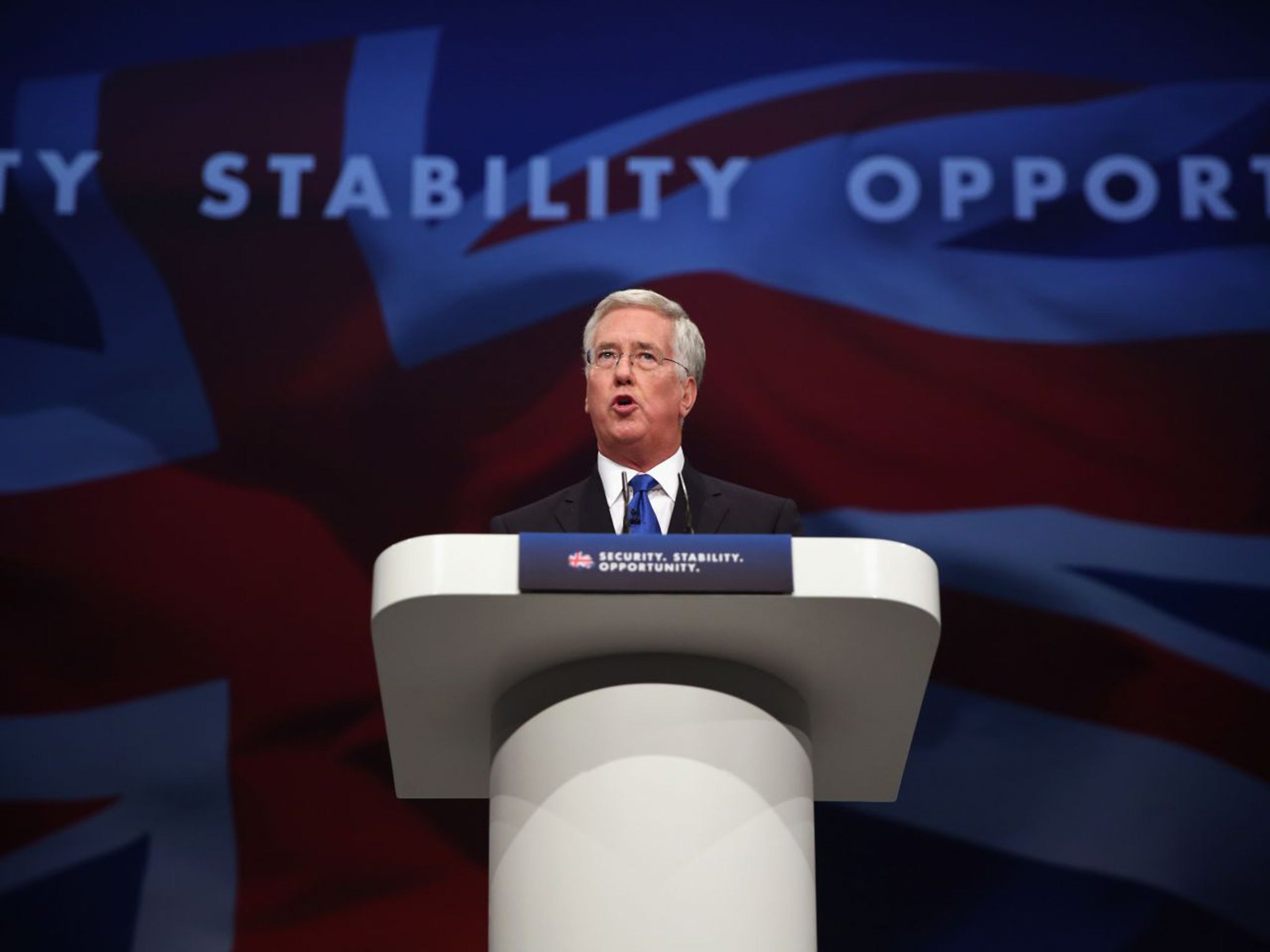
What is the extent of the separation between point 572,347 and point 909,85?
1113 millimetres

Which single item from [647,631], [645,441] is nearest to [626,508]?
[645,441]

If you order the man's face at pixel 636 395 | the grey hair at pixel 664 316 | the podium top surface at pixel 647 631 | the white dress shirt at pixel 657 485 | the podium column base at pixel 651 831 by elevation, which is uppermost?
the grey hair at pixel 664 316

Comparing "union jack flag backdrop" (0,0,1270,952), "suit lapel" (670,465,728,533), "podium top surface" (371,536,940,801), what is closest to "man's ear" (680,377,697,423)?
"suit lapel" (670,465,728,533)

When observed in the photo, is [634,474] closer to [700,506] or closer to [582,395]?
[700,506]

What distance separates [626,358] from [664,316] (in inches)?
4.2

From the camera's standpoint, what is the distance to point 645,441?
2436 millimetres

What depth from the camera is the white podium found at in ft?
4.89

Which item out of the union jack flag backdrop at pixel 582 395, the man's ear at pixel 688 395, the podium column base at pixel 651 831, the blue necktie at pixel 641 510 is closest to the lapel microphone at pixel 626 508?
the blue necktie at pixel 641 510

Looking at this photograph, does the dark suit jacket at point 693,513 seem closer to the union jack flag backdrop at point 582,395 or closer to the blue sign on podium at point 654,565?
the blue sign on podium at point 654,565

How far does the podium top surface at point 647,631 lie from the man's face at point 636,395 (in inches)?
27.7

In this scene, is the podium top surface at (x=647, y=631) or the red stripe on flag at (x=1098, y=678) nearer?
the podium top surface at (x=647, y=631)

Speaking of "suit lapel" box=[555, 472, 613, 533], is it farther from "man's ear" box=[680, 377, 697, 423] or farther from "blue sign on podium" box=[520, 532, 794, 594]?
"blue sign on podium" box=[520, 532, 794, 594]

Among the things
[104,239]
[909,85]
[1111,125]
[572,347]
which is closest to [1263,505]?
[1111,125]

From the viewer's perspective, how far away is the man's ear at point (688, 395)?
2518 millimetres
